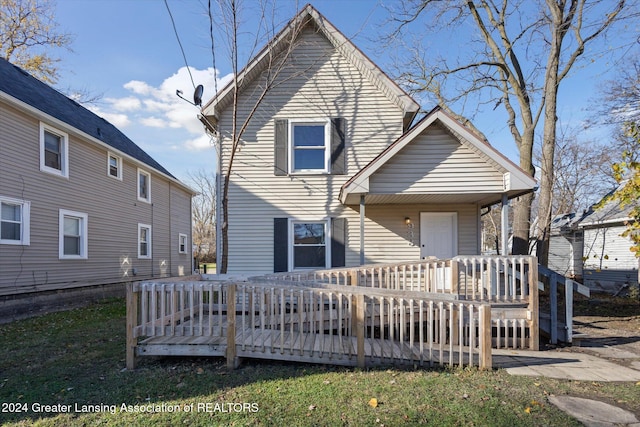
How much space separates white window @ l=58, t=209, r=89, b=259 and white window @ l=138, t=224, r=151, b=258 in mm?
3359

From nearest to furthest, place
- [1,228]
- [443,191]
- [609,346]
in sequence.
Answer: [609,346], [443,191], [1,228]

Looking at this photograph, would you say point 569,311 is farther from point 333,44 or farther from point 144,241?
point 144,241

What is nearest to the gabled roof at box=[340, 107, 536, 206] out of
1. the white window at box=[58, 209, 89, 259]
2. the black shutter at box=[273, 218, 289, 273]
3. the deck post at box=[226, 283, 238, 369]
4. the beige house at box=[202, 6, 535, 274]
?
the beige house at box=[202, 6, 535, 274]

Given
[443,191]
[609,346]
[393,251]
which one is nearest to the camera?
[609,346]

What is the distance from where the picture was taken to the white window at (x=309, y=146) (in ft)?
30.7

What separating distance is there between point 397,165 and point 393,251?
2.84 m

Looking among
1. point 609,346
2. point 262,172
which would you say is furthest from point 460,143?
point 262,172

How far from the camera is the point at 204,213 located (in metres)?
38.2

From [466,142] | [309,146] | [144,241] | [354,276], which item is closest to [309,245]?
[309,146]

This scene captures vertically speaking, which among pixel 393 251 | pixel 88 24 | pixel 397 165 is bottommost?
pixel 393 251

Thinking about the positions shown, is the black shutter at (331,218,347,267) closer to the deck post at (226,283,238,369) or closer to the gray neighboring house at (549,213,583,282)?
the deck post at (226,283,238,369)

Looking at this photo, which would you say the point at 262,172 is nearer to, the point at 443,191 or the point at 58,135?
the point at 443,191

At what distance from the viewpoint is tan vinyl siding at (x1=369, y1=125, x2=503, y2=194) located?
287 inches

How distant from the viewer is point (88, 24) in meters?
9.52
